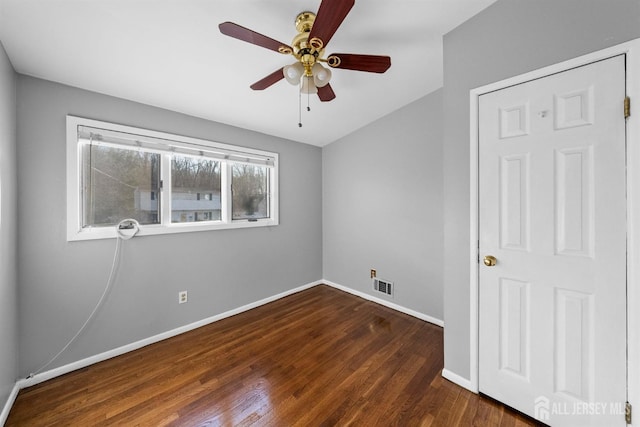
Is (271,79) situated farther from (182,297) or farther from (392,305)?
(392,305)

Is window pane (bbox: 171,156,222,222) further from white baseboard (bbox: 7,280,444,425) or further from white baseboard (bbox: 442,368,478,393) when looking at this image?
white baseboard (bbox: 442,368,478,393)

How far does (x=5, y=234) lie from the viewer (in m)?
1.49

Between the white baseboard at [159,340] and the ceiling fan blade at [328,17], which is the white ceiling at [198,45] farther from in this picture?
the white baseboard at [159,340]

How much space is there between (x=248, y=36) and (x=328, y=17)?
1.47 feet

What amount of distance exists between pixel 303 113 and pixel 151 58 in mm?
1461

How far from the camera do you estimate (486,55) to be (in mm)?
1658

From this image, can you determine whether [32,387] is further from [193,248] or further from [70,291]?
[193,248]

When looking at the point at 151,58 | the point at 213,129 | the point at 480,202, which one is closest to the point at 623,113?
the point at 480,202

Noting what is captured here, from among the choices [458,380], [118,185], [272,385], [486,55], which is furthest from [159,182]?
[458,380]

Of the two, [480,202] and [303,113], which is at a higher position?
[303,113]

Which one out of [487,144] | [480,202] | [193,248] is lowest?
[193,248]

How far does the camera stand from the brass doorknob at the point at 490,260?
1.62m

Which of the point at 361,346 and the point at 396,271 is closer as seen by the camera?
the point at 361,346

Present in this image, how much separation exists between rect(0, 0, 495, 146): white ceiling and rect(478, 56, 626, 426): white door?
86 cm
